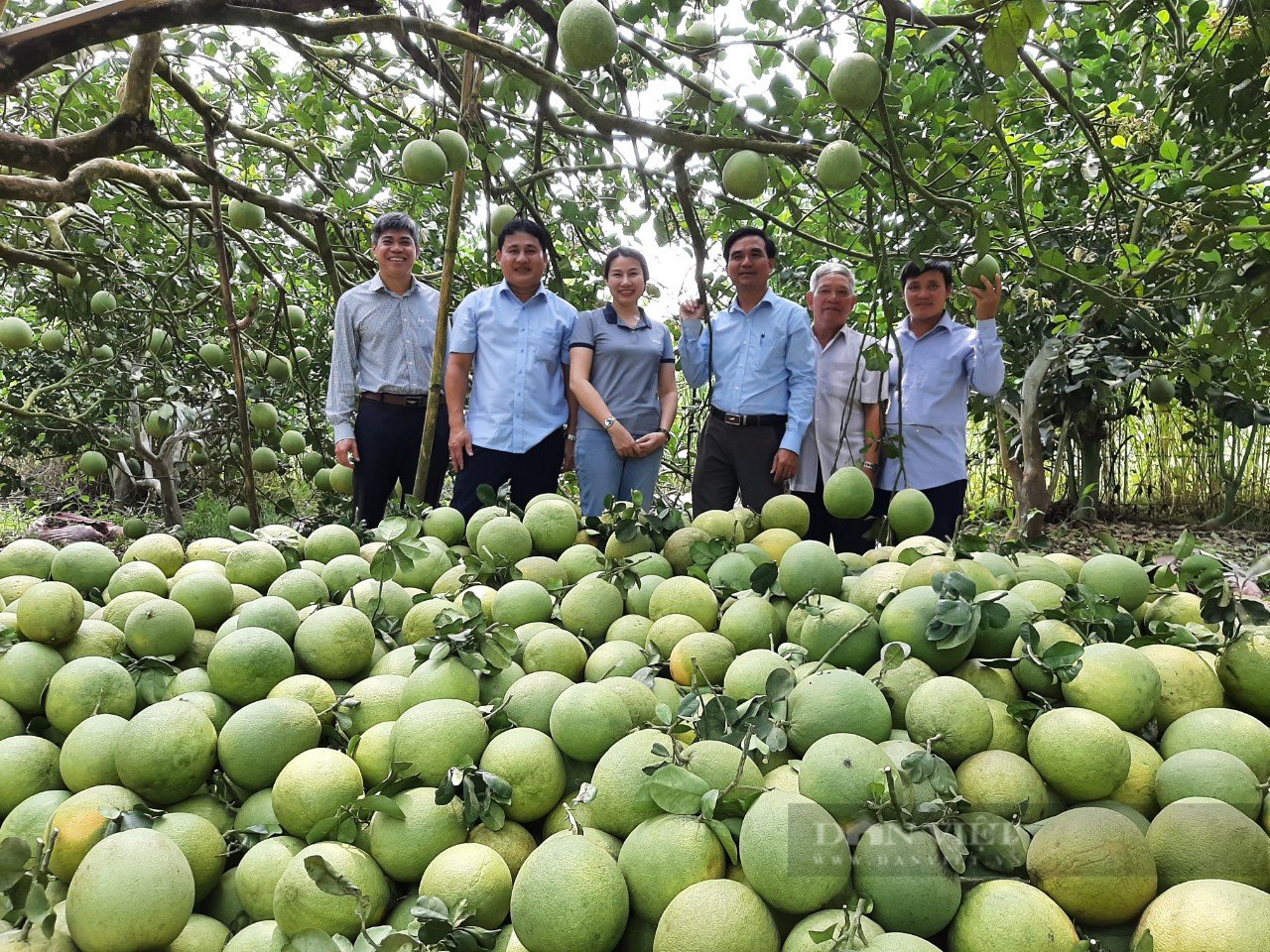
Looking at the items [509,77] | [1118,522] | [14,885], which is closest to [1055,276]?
[509,77]

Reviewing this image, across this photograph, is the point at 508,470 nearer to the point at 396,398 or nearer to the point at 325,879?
the point at 396,398

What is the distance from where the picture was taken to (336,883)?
1.06 metres

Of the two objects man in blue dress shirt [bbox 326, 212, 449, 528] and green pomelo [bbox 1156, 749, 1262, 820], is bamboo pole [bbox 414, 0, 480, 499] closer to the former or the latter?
man in blue dress shirt [bbox 326, 212, 449, 528]

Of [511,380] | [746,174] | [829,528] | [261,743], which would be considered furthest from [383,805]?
[829,528]

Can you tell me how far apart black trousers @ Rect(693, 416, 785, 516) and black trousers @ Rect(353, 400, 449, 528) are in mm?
1361

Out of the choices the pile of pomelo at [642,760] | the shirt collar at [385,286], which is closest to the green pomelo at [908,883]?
the pile of pomelo at [642,760]

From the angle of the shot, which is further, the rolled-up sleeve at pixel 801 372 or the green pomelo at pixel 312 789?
the rolled-up sleeve at pixel 801 372

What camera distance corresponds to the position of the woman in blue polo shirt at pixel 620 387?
→ 3.97 metres

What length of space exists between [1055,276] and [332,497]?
463 cm

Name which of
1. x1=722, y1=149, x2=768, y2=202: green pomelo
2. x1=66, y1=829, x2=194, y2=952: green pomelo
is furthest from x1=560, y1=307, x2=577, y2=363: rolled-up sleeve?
x1=66, y1=829, x2=194, y2=952: green pomelo

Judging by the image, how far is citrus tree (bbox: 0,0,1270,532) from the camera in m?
1.80

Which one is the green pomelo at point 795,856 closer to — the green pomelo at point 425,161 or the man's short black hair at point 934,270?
the green pomelo at point 425,161

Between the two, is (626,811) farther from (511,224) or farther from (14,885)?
(511,224)

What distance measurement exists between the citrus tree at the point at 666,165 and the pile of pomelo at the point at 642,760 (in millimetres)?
795
